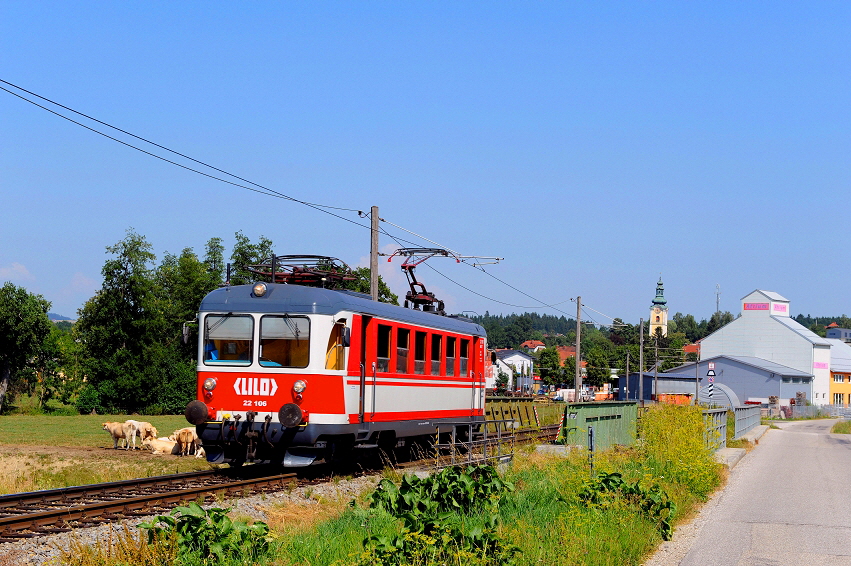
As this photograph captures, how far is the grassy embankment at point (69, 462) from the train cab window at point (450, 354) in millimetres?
5535

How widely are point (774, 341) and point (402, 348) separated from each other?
80548 mm

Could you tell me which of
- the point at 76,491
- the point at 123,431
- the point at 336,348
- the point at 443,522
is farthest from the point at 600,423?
the point at 443,522

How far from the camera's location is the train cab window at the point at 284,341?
589 inches

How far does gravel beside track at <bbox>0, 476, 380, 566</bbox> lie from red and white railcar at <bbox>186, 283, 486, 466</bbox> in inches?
26.5

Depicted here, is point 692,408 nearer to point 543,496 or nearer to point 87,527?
point 543,496

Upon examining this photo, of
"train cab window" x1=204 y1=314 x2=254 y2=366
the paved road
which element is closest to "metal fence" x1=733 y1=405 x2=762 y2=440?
the paved road

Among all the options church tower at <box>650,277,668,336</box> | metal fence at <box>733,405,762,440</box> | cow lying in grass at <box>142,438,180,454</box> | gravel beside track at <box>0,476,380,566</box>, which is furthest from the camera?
church tower at <box>650,277,668,336</box>

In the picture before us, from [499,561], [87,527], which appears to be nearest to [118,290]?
[87,527]

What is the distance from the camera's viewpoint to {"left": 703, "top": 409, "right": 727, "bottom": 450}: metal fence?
64.1 ft

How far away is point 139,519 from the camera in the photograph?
1087 centimetres

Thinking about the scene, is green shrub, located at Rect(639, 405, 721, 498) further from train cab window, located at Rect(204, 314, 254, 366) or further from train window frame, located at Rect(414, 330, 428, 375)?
train cab window, located at Rect(204, 314, 254, 366)

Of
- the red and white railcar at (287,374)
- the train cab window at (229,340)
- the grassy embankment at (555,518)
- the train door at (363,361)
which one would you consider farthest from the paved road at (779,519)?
the train cab window at (229,340)

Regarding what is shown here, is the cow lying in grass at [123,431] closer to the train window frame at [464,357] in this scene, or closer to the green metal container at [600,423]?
the train window frame at [464,357]

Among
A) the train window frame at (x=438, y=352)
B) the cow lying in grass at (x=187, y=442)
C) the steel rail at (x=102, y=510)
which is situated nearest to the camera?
the steel rail at (x=102, y=510)
